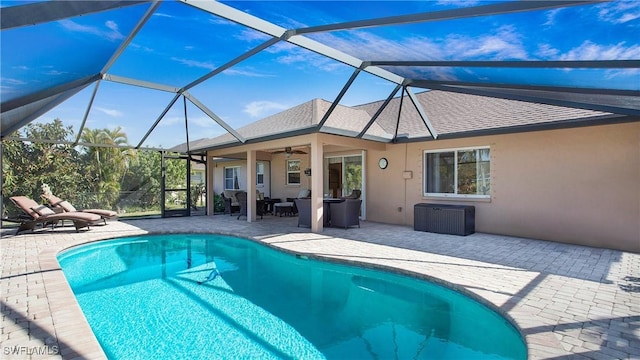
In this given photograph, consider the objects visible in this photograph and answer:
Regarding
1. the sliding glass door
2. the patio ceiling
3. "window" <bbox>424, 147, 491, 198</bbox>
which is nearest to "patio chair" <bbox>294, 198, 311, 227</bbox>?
the sliding glass door

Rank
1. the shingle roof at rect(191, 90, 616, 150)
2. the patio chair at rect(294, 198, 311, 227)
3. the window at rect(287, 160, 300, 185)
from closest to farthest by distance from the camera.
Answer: the shingle roof at rect(191, 90, 616, 150) < the patio chair at rect(294, 198, 311, 227) < the window at rect(287, 160, 300, 185)

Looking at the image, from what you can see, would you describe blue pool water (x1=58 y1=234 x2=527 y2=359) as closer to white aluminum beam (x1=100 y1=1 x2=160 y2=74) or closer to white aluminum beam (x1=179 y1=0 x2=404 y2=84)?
white aluminum beam (x1=179 y1=0 x2=404 y2=84)

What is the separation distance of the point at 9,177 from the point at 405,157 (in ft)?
55.4

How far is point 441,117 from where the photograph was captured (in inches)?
465

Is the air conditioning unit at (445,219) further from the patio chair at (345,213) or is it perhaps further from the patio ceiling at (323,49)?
the patio ceiling at (323,49)

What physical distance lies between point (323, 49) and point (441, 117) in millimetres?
7032

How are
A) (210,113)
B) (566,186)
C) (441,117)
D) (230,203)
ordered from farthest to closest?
(230,203) → (441,117) → (210,113) → (566,186)

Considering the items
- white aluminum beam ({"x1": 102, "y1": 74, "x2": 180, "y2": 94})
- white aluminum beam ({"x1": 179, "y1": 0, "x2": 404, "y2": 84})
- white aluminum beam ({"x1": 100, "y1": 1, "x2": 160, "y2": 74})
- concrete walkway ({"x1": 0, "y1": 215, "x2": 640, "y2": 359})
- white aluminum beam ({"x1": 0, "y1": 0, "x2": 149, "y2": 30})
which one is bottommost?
concrete walkway ({"x1": 0, "y1": 215, "x2": 640, "y2": 359})

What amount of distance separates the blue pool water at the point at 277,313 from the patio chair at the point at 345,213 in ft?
11.1

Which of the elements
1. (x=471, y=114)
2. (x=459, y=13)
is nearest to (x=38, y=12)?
(x=459, y=13)

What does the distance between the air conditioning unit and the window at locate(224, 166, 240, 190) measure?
12.4 m

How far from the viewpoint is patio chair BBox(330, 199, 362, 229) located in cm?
1093

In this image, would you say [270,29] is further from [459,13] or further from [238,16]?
[459,13]

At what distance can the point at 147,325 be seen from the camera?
15.2 ft
